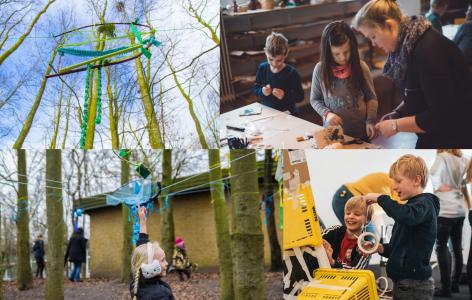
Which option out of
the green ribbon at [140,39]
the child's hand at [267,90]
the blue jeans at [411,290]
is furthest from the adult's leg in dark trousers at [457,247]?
the green ribbon at [140,39]

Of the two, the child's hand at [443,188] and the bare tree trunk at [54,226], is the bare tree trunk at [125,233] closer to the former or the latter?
the bare tree trunk at [54,226]

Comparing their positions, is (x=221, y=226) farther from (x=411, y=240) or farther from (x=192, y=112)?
(x=411, y=240)

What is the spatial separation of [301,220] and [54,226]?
2.83 meters

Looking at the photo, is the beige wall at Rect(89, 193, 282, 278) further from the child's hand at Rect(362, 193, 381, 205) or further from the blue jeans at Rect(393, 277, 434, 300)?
the blue jeans at Rect(393, 277, 434, 300)

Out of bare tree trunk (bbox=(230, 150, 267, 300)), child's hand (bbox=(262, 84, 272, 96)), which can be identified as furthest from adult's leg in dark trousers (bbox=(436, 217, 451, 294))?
child's hand (bbox=(262, 84, 272, 96))

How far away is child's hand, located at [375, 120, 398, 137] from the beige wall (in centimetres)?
133

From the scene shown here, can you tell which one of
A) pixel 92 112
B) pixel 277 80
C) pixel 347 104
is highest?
pixel 277 80

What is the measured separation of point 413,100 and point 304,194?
5.07 ft

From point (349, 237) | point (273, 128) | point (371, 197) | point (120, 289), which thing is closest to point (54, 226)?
point (120, 289)

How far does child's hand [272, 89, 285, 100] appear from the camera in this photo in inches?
283

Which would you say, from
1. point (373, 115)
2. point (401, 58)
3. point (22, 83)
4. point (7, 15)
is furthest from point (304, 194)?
point (7, 15)

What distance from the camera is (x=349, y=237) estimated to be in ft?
21.4

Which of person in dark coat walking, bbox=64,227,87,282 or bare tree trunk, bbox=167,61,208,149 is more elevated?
bare tree trunk, bbox=167,61,208,149

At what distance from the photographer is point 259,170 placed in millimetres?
7176
